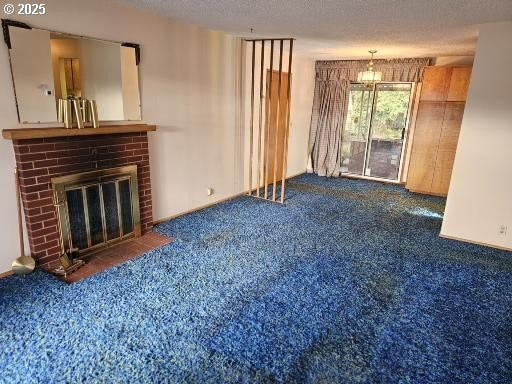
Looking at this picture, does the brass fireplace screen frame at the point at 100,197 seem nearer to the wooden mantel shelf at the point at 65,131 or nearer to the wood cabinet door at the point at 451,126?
the wooden mantel shelf at the point at 65,131

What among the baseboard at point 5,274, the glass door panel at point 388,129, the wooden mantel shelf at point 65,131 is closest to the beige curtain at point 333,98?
the glass door panel at point 388,129

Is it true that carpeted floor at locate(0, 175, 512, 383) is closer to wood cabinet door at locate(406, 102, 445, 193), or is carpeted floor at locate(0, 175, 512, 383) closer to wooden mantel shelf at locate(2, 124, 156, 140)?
wooden mantel shelf at locate(2, 124, 156, 140)

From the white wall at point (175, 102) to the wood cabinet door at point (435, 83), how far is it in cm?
295

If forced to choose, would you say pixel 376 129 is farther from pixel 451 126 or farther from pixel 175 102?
pixel 175 102

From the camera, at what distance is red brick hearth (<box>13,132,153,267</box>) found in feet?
8.06

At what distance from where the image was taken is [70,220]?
9.05ft

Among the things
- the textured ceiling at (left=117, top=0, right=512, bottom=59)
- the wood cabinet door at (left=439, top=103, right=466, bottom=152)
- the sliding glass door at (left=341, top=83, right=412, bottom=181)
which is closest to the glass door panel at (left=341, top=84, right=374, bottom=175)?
the sliding glass door at (left=341, top=83, right=412, bottom=181)

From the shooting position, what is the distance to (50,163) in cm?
258

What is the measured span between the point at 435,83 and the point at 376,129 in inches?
53.9

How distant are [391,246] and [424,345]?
1.47 metres

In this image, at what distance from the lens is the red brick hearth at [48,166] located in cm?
246

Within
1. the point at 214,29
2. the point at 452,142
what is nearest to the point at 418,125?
the point at 452,142

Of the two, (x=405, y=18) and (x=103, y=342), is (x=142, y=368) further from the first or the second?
(x=405, y=18)

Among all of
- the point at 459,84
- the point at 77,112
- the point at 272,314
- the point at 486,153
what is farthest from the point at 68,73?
the point at 459,84
